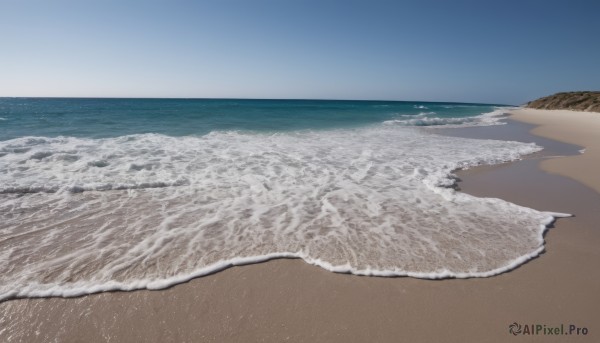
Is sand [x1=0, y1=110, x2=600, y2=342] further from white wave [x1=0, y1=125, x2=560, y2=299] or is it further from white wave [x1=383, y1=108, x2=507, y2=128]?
white wave [x1=383, y1=108, x2=507, y2=128]

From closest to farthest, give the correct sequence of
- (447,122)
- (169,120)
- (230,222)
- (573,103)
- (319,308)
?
(319,308) < (230,222) < (169,120) < (447,122) < (573,103)

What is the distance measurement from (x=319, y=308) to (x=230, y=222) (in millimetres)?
2396

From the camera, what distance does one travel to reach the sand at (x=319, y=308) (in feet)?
8.76

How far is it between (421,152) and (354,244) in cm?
866

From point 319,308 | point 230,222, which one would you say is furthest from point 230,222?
point 319,308

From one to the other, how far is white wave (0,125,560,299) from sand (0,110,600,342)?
8.0 inches

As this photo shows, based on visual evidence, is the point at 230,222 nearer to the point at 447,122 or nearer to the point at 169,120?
the point at 169,120

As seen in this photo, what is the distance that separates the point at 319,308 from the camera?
297cm

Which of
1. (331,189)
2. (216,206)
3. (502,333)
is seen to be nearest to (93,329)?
(216,206)

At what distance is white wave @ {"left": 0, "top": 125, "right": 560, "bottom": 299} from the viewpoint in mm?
3607

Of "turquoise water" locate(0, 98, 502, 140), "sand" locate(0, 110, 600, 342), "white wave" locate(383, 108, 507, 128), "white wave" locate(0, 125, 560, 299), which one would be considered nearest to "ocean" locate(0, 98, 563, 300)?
"white wave" locate(0, 125, 560, 299)

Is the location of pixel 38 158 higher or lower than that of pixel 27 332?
higher

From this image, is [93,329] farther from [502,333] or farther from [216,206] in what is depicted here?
[502,333]

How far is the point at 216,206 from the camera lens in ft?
18.2
